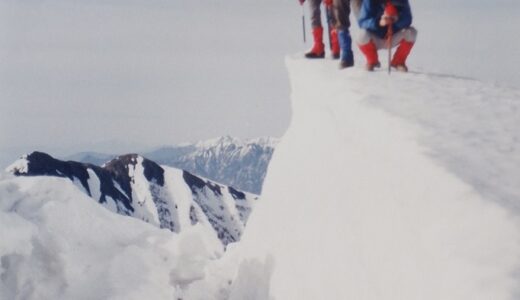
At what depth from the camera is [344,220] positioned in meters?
3.85

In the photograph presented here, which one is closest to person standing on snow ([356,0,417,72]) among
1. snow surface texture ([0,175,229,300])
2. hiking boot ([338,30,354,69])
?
hiking boot ([338,30,354,69])

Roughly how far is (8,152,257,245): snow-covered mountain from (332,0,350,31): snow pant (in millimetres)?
125284

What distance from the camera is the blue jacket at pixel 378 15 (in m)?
7.89

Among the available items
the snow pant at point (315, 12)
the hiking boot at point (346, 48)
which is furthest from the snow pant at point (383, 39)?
the snow pant at point (315, 12)

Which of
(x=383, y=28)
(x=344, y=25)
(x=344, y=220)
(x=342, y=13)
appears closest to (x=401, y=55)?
(x=383, y=28)

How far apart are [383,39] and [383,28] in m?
0.16

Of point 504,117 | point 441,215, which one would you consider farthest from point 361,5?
point 441,215

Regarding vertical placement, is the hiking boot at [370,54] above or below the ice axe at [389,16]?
below

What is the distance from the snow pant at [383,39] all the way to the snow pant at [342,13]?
2.92 ft

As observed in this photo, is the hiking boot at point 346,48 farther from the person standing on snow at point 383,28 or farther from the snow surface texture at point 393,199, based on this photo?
the snow surface texture at point 393,199

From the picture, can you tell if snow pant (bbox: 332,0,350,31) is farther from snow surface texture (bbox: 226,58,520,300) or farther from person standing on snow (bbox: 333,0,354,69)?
snow surface texture (bbox: 226,58,520,300)

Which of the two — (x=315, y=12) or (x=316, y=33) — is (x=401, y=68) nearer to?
(x=316, y=33)

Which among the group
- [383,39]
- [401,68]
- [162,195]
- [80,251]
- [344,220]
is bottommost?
[162,195]

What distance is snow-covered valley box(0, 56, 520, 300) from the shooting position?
227cm
